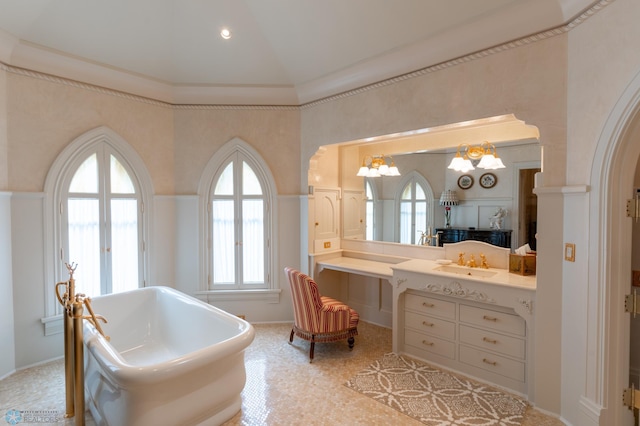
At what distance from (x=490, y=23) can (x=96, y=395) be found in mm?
4099

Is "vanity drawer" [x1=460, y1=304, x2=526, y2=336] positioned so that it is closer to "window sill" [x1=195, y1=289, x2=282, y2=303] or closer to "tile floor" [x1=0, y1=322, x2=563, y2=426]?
"tile floor" [x1=0, y1=322, x2=563, y2=426]

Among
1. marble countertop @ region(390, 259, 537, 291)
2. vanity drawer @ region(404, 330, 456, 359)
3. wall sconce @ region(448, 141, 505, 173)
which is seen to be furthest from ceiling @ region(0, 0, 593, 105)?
vanity drawer @ region(404, 330, 456, 359)

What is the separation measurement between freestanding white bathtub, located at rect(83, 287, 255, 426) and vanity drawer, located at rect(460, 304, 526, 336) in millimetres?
1935

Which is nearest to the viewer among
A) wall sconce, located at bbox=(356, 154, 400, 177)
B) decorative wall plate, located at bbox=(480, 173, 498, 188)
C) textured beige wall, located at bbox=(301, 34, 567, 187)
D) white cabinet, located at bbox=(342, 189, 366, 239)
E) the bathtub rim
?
the bathtub rim

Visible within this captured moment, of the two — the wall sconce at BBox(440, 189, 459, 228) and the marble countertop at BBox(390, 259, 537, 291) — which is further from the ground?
the wall sconce at BBox(440, 189, 459, 228)

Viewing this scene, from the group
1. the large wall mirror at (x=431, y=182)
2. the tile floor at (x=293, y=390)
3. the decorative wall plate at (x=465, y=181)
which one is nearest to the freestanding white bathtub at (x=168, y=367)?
the tile floor at (x=293, y=390)

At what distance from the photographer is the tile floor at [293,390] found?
2514 mm

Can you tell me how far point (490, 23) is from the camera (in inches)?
105

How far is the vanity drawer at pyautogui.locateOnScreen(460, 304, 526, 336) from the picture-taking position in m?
2.78

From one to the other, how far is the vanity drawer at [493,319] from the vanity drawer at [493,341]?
0.06m

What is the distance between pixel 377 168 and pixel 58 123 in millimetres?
3570

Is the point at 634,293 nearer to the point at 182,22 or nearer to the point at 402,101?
the point at 402,101

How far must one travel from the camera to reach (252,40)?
148 inches

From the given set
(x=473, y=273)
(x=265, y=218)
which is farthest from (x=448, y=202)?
(x=265, y=218)
